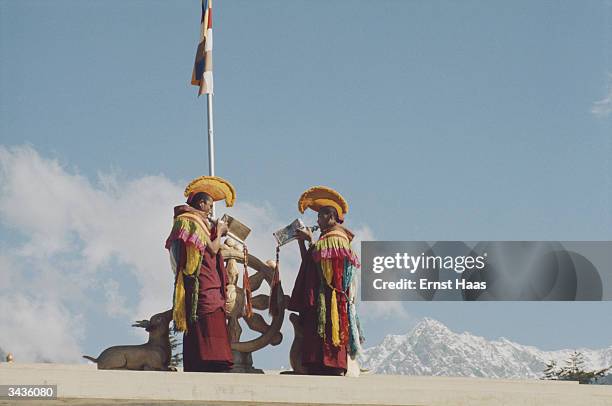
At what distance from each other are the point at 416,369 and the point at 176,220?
573 feet

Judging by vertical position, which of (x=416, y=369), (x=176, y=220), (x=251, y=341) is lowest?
(x=251, y=341)

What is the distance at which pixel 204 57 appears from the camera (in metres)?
20.8

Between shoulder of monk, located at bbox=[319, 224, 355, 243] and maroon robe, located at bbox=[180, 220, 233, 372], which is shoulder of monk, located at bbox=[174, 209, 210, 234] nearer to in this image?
maroon robe, located at bbox=[180, 220, 233, 372]

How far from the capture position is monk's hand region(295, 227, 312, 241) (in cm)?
1709

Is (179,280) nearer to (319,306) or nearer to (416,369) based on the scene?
(319,306)

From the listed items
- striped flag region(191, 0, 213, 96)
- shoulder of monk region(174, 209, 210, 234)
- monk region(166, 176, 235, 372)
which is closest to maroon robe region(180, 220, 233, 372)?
monk region(166, 176, 235, 372)

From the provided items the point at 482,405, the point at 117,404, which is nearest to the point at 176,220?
the point at 117,404

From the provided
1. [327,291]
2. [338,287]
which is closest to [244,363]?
[327,291]

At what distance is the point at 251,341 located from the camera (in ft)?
56.7

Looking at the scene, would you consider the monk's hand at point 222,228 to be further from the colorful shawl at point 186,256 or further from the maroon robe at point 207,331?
the maroon robe at point 207,331

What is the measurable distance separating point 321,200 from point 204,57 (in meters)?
4.74

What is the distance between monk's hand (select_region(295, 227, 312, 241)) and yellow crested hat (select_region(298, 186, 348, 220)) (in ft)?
0.92

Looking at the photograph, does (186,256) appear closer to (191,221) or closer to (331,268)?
(191,221)

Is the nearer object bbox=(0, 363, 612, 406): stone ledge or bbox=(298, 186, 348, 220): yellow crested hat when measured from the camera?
bbox=(0, 363, 612, 406): stone ledge
